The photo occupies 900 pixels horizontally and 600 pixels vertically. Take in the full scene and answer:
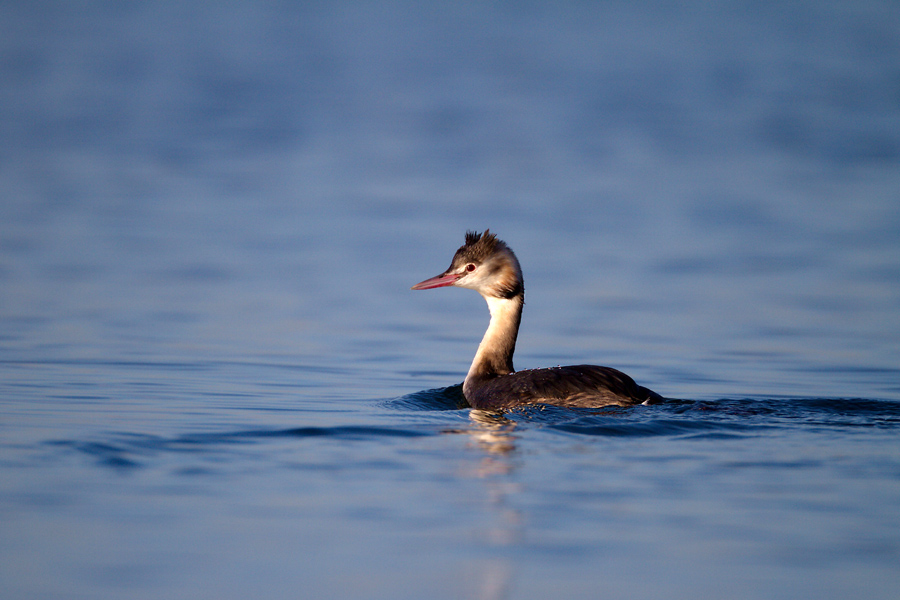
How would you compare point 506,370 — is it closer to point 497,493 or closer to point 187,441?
point 187,441

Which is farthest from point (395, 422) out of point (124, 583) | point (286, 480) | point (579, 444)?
point (124, 583)

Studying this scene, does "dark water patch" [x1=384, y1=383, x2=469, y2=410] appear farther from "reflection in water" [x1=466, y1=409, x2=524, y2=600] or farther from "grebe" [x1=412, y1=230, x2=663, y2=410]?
"reflection in water" [x1=466, y1=409, x2=524, y2=600]

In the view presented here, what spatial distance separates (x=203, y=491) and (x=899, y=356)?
8.28 meters

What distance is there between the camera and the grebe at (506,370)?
28.7 feet

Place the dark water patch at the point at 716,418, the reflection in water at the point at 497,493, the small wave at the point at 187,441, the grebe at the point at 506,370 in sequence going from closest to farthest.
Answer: the reflection in water at the point at 497,493
the small wave at the point at 187,441
the dark water patch at the point at 716,418
the grebe at the point at 506,370

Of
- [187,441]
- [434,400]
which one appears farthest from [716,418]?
[187,441]

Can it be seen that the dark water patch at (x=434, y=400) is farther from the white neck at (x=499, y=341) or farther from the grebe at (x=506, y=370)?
the white neck at (x=499, y=341)

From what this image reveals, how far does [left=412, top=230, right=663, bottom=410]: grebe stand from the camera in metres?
8.75

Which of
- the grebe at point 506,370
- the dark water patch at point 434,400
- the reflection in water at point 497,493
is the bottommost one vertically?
the reflection in water at point 497,493

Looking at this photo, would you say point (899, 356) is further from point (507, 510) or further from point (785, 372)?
point (507, 510)

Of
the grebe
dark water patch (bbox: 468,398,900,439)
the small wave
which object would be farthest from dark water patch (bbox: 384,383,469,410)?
the small wave

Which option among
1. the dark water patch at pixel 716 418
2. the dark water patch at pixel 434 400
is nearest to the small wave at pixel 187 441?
the dark water patch at pixel 716 418

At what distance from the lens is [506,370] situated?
1029cm

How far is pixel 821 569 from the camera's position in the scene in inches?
200
